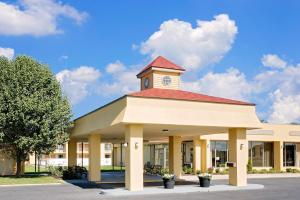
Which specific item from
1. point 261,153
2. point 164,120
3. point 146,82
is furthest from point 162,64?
point 261,153

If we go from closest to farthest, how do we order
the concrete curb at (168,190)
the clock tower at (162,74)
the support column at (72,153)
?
1. the concrete curb at (168,190)
2. the clock tower at (162,74)
3. the support column at (72,153)

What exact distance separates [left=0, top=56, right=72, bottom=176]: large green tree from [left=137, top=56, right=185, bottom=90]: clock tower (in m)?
7.48

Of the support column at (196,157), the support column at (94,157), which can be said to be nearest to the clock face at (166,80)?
the support column at (94,157)

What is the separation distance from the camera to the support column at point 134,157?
22.2 meters

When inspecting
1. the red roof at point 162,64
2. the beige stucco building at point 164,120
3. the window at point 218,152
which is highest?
the red roof at point 162,64

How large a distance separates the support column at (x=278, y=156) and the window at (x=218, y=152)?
18.7ft

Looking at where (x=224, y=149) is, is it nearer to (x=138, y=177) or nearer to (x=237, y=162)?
(x=237, y=162)

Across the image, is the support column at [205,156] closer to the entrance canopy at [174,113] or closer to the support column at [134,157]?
the entrance canopy at [174,113]

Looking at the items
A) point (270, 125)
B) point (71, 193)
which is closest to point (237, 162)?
point (71, 193)

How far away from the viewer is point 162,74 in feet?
96.2

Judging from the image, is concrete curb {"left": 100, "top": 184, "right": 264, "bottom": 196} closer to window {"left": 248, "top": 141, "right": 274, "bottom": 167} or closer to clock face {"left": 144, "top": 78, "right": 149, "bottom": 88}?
clock face {"left": 144, "top": 78, "right": 149, "bottom": 88}

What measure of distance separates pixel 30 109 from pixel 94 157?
18.9 ft

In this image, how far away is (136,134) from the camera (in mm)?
22391

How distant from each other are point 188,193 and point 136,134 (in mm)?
3897
